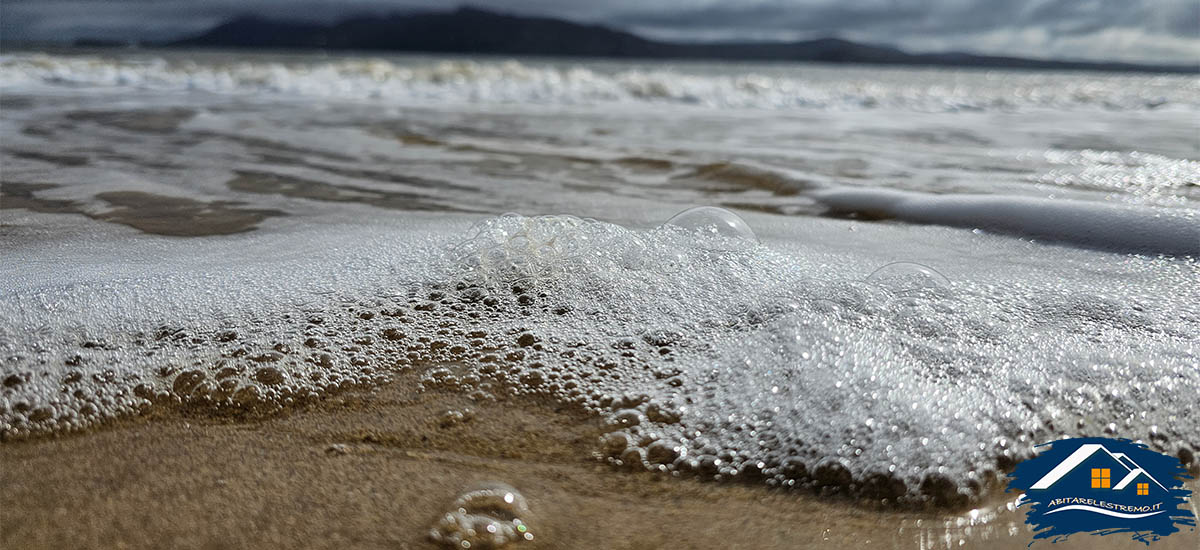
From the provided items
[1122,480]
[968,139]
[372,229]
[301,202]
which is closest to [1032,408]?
[1122,480]

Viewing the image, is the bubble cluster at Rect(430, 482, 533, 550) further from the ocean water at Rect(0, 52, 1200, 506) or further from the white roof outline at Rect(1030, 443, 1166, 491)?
the white roof outline at Rect(1030, 443, 1166, 491)

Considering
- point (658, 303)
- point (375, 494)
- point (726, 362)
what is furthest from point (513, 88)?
point (375, 494)

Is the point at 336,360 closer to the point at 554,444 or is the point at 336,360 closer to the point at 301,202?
the point at 554,444

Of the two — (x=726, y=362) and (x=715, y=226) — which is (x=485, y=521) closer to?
(x=726, y=362)

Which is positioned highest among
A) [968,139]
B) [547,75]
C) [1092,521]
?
[547,75]

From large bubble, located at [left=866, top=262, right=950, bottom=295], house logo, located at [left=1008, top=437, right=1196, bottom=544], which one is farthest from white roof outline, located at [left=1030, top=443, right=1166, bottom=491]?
large bubble, located at [left=866, top=262, right=950, bottom=295]

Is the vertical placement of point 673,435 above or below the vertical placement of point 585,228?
below
